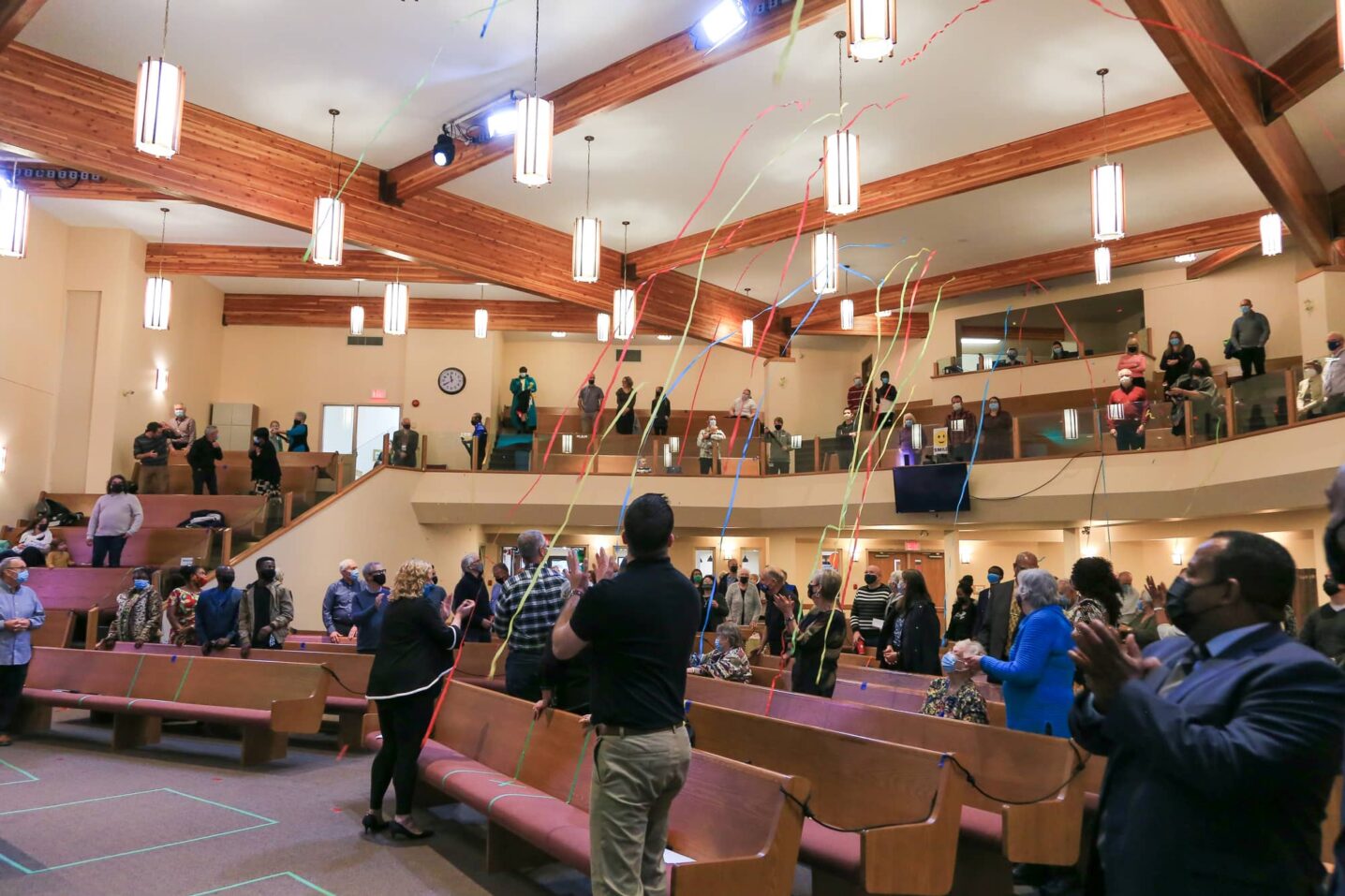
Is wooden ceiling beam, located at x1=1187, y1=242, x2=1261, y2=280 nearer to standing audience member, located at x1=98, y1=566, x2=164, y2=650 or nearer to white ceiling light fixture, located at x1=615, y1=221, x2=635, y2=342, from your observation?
white ceiling light fixture, located at x1=615, y1=221, x2=635, y2=342

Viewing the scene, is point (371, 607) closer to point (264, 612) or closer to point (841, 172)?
point (264, 612)

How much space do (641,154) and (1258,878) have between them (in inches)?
425

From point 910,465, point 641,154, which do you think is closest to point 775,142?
point 641,154

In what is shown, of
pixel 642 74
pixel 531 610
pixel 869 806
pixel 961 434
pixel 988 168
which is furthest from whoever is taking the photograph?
pixel 961 434

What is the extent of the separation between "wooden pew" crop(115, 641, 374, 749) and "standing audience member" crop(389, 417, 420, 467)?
7.98m

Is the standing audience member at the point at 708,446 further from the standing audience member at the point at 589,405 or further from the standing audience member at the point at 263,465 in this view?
the standing audience member at the point at 263,465

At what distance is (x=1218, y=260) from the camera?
15.3 meters

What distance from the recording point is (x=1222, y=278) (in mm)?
15812

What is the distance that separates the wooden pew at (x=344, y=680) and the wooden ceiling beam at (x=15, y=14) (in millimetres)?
5008

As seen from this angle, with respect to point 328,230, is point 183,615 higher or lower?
lower

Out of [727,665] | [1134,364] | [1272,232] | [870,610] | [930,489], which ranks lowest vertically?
[727,665]

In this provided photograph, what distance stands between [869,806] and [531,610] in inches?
76.6

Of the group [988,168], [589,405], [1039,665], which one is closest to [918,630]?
[1039,665]

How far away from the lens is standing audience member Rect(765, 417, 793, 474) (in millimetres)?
16656
